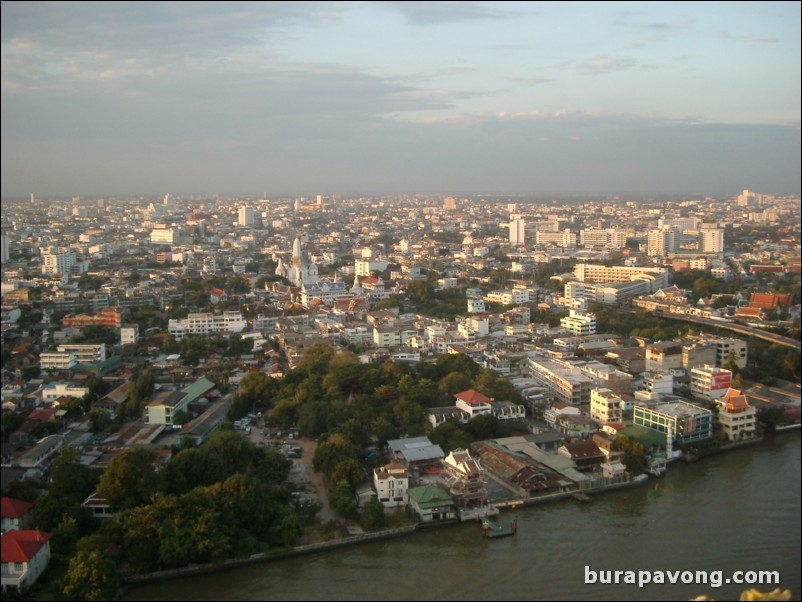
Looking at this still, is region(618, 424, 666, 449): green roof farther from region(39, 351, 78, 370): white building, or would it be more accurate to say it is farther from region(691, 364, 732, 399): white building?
region(39, 351, 78, 370): white building

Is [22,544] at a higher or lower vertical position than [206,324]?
lower

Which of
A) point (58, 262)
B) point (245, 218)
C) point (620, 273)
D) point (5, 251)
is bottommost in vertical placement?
point (620, 273)

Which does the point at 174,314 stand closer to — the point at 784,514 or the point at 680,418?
the point at 680,418

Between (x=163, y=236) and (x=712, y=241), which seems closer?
(x=712, y=241)

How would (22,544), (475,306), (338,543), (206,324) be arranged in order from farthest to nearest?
1. (475,306)
2. (206,324)
3. (338,543)
4. (22,544)

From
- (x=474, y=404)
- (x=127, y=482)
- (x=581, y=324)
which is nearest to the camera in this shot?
(x=127, y=482)

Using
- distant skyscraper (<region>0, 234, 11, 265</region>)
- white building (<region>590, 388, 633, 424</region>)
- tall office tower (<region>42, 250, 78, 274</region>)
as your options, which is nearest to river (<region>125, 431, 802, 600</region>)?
white building (<region>590, 388, 633, 424</region>)

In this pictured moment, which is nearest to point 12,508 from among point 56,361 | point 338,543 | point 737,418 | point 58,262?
point 338,543

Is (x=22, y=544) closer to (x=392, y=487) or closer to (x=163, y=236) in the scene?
(x=392, y=487)
